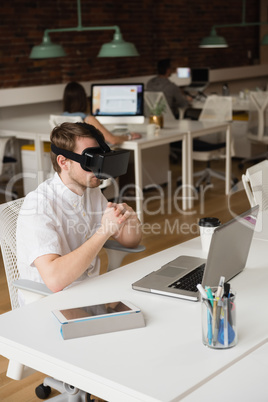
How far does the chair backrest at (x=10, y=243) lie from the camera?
241 cm

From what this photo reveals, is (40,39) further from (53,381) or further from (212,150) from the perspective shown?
(53,381)

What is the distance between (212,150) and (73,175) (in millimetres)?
4077

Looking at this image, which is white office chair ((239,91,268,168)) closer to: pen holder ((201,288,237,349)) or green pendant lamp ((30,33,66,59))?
green pendant lamp ((30,33,66,59))

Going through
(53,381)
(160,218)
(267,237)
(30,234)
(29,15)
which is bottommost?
(160,218)

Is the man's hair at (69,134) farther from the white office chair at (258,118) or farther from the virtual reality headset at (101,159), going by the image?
→ the white office chair at (258,118)

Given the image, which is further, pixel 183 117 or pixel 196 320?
pixel 183 117

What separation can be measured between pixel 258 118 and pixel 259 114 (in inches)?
3.8

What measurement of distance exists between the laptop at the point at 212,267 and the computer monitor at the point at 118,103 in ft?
12.6

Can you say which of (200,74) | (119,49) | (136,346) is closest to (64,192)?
(136,346)

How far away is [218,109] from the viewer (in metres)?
6.68

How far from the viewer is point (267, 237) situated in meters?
2.54

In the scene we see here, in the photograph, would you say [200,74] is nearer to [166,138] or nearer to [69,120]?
[166,138]

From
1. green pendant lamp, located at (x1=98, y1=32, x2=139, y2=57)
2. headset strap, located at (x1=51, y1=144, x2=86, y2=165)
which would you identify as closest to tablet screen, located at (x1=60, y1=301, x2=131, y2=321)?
headset strap, located at (x1=51, y1=144, x2=86, y2=165)

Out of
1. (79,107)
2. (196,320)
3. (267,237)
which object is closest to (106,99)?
(79,107)
